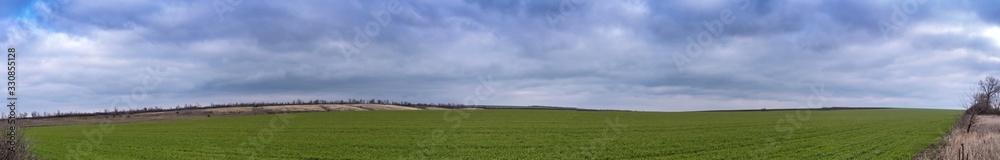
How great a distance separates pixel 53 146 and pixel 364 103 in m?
106

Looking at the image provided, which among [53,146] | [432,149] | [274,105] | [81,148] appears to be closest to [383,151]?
[432,149]

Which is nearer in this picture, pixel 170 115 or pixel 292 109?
pixel 170 115

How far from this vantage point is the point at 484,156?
3331 cm

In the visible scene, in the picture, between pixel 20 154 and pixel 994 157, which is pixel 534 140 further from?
pixel 20 154

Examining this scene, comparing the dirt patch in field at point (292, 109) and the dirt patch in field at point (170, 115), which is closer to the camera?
the dirt patch in field at point (170, 115)

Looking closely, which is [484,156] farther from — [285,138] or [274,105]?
[274,105]

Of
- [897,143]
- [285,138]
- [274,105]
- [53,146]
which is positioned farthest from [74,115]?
[897,143]

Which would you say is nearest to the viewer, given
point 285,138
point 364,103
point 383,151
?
point 383,151

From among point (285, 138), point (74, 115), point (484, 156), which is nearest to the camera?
point (484, 156)

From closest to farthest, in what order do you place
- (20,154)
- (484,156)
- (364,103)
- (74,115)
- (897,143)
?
(20,154) < (484,156) < (897,143) < (74,115) < (364,103)

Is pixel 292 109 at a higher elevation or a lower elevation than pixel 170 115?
higher

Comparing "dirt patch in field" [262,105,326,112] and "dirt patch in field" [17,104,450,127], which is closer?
"dirt patch in field" [17,104,450,127]

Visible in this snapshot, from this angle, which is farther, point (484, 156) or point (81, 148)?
point (81, 148)

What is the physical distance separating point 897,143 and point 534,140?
24.4m
